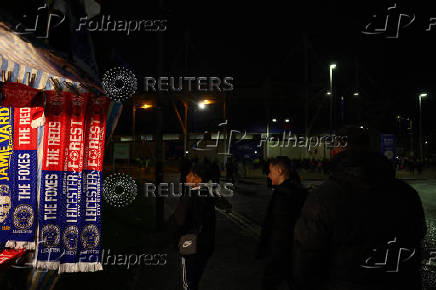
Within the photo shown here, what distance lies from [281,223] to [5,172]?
12.4 ft

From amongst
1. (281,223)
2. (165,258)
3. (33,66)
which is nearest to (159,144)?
(165,258)

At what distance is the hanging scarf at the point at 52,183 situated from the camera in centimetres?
434

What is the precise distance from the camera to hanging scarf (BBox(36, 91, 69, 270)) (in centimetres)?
434

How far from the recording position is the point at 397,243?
2.02 meters

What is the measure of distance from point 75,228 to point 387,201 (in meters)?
3.87

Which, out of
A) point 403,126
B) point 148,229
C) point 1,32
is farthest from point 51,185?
point 403,126

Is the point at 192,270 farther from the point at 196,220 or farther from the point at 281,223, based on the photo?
the point at 281,223

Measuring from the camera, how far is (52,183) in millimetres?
4395

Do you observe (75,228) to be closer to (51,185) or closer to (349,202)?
(51,185)

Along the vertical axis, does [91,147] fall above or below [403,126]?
below

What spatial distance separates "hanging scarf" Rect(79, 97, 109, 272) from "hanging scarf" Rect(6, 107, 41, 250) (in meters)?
0.68

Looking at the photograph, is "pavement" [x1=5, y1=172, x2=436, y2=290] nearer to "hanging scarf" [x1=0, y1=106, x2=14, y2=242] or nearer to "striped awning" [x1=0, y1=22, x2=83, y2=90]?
"hanging scarf" [x1=0, y1=106, x2=14, y2=242]

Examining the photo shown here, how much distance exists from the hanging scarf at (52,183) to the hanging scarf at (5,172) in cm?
51

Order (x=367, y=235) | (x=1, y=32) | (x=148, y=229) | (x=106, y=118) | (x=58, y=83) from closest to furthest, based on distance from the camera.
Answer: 1. (x=367, y=235)
2. (x=1, y=32)
3. (x=58, y=83)
4. (x=106, y=118)
5. (x=148, y=229)
